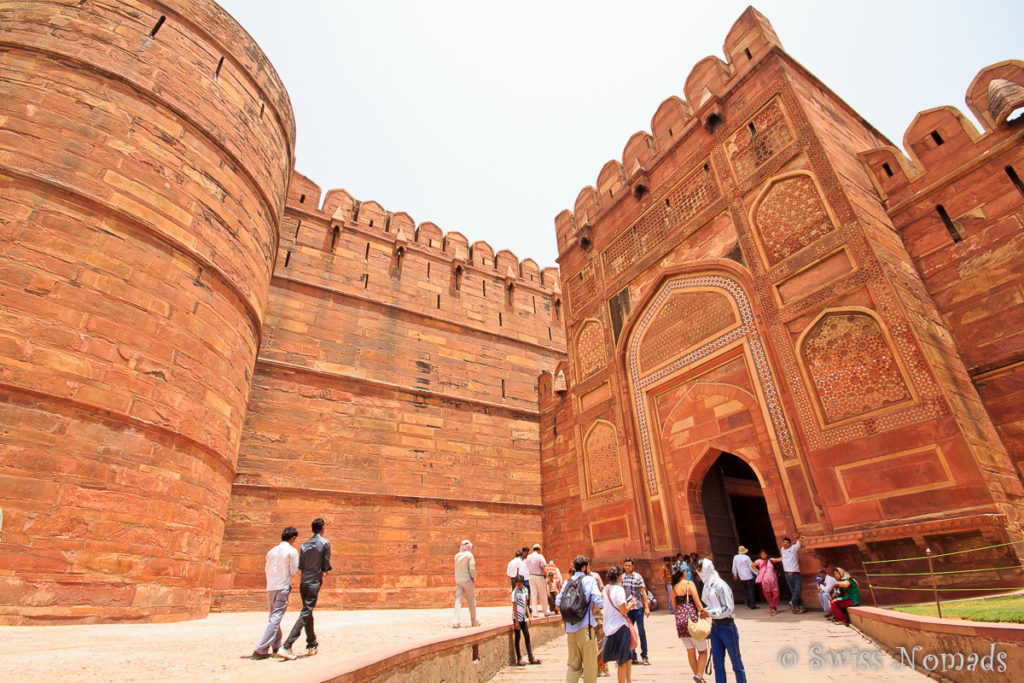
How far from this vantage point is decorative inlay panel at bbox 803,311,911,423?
5113 mm

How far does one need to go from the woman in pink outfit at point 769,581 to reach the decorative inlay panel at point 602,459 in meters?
2.51

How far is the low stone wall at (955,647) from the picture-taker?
2258mm

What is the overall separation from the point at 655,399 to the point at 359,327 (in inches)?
230

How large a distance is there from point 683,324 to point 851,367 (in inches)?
104

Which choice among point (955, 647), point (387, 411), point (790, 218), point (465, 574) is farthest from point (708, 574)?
point (387, 411)

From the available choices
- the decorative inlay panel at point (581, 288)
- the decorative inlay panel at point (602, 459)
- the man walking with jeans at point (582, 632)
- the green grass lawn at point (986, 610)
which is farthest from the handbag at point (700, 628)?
the decorative inlay panel at point (581, 288)

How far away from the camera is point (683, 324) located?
782 centimetres

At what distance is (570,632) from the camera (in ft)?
9.80

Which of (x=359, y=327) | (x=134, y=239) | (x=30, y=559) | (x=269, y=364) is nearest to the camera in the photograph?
(x=30, y=559)

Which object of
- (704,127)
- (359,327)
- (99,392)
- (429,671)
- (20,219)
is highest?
(704,127)

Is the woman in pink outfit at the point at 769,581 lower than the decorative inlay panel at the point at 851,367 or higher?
lower

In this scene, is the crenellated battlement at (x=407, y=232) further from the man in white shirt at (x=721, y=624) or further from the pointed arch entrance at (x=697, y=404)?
the man in white shirt at (x=721, y=624)

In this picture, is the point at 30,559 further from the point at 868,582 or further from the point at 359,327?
the point at 868,582

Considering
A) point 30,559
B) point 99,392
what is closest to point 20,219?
point 99,392
